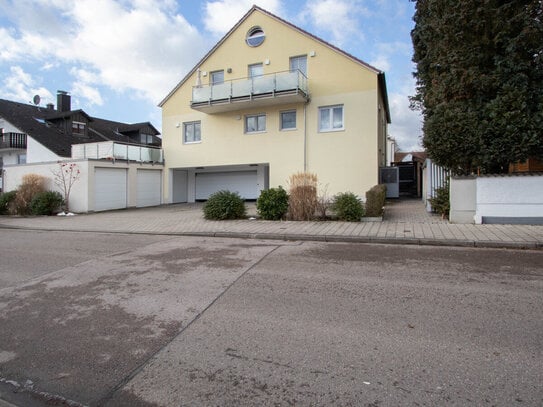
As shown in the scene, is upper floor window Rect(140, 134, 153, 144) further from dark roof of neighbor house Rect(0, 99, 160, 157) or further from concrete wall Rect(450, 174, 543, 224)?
concrete wall Rect(450, 174, 543, 224)

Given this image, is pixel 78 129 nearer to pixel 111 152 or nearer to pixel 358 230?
pixel 111 152

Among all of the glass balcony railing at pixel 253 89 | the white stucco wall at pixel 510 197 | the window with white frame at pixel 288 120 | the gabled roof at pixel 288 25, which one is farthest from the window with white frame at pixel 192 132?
the white stucco wall at pixel 510 197

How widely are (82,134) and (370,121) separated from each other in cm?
2677

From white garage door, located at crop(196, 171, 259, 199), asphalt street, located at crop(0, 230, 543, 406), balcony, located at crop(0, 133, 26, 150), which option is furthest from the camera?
balcony, located at crop(0, 133, 26, 150)

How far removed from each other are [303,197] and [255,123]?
32.5 ft

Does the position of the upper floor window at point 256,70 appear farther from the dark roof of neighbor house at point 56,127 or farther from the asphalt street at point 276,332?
the asphalt street at point 276,332

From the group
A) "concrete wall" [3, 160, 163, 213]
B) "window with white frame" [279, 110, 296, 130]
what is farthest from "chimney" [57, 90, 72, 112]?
"window with white frame" [279, 110, 296, 130]

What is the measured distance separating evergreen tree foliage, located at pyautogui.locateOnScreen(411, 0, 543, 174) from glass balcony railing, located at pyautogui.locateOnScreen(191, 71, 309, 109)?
7.79 metres

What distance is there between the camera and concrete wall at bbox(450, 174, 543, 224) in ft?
34.0

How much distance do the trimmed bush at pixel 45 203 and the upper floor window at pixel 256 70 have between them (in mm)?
12425

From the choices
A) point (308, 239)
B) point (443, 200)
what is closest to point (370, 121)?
point (443, 200)

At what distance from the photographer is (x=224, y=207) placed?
13.6 metres

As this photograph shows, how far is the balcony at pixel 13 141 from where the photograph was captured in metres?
32.2

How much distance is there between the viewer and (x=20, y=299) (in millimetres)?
5156
